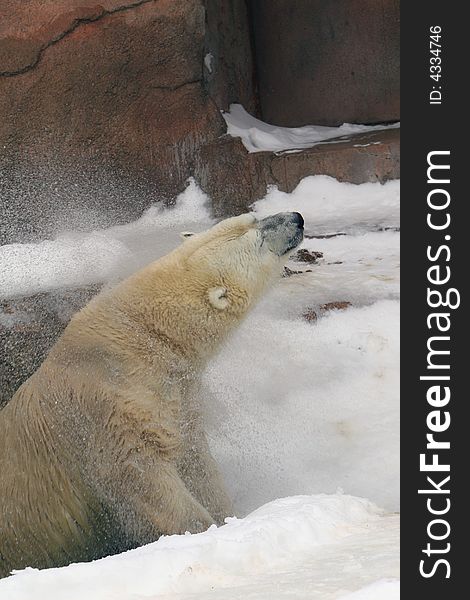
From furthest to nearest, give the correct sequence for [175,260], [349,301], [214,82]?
[214,82] → [349,301] → [175,260]

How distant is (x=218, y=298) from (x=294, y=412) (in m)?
0.98

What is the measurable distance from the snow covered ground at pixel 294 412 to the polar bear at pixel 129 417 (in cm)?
56

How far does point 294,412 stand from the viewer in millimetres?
4441

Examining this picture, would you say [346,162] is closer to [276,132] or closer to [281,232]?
[276,132]

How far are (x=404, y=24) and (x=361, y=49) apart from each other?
11.3 feet

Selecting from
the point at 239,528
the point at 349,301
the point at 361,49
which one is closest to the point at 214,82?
the point at 361,49

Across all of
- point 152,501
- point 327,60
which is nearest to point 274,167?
point 327,60

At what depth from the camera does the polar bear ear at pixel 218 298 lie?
3.64 metres

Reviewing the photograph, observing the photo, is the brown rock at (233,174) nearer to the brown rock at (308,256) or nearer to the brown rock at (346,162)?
the brown rock at (346,162)

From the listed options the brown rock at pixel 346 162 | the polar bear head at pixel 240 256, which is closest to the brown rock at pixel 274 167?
the brown rock at pixel 346 162

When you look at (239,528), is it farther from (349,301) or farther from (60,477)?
(349,301)

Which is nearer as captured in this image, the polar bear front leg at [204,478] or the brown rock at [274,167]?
the polar bear front leg at [204,478]

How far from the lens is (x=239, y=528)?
2594 millimetres

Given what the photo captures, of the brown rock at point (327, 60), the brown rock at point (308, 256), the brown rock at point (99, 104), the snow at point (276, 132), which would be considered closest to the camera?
the brown rock at point (308, 256)
